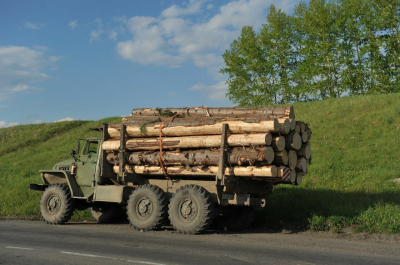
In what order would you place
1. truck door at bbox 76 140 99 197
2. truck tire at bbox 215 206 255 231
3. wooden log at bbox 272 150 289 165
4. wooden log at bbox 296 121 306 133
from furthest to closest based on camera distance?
truck door at bbox 76 140 99 197 → truck tire at bbox 215 206 255 231 → wooden log at bbox 296 121 306 133 → wooden log at bbox 272 150 289 165

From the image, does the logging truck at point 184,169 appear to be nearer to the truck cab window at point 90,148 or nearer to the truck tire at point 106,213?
the truck cab window at point 90,148

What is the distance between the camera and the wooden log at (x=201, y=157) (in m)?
9.56

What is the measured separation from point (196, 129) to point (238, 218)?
2.93 metres

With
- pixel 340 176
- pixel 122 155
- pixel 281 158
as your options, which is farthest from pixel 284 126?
pixel 340 176

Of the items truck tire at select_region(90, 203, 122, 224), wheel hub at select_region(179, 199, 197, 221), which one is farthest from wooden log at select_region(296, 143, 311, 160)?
truck tire at select_region(90, 203, 122, 224)

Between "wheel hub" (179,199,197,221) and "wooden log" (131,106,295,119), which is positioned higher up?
"wooden log" (131,106,295,119)

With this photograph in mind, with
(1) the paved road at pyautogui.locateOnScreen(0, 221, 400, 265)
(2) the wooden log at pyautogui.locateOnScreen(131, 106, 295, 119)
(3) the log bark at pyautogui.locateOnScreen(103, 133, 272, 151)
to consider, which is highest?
(2) the wooden log at pyautogui.locateOnScreen(131, 106, 295, 119)

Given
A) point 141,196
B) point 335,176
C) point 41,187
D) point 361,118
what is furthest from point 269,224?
point 361,118

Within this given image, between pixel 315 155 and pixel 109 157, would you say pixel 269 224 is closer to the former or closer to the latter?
pixel 109 157

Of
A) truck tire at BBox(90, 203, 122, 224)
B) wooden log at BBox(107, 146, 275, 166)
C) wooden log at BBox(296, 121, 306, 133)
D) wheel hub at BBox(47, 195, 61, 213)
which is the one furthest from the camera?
truck tire at BBox(90, 203, 122, 224)

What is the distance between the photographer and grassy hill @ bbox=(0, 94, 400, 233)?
36.3 ft

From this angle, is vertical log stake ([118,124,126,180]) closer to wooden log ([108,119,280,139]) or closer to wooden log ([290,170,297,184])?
wooden log ([108,119,280,139])

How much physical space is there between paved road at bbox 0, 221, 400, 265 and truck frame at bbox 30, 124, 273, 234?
0.59m

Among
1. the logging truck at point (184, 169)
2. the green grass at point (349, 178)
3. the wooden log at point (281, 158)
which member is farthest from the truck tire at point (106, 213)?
the wooden log at point (281, 158)
